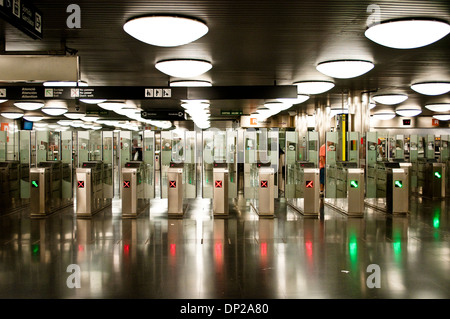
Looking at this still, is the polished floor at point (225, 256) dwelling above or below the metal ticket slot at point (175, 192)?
below

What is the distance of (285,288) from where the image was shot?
175 inches

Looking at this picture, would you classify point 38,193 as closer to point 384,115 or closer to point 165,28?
Result: point 165,28

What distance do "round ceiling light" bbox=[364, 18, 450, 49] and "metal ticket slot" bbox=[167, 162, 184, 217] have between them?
5400 mm

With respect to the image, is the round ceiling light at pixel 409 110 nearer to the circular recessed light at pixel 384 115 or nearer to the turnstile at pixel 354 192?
the circular recessed light at pixel 384 115

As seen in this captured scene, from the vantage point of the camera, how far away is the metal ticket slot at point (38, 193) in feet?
30.3

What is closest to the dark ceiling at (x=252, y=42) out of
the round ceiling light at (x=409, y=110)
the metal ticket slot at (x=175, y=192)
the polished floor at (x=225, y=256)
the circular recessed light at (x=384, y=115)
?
the metal ticket slot at (x=175, y=192)

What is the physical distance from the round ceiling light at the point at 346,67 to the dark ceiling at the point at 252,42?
0.19 meters

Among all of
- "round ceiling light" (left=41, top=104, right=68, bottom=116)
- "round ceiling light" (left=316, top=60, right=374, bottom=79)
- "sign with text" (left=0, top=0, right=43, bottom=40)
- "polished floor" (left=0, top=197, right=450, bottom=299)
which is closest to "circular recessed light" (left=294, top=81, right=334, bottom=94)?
"round ceiling light" (left=316, top=60, right=374, bottom=79)

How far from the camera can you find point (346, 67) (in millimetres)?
6793

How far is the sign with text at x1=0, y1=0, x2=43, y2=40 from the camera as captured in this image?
3582 millimetres

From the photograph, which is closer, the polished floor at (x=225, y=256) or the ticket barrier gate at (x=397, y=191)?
the polished floor at (x=225, y=256)

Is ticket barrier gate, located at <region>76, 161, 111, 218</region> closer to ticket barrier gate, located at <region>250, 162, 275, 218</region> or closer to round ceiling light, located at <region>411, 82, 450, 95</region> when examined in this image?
ticket barrier gate, located at <region>250, 162, 275, 218</region>
